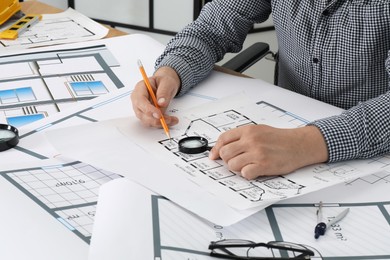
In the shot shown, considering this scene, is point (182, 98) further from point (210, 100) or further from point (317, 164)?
point (317, 164)

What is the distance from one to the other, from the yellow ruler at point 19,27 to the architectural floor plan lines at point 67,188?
76 cm

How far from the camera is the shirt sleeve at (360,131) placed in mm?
1139

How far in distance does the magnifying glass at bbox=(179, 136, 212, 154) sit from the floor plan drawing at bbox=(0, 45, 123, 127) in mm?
332

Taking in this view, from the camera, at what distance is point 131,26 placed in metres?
3.49

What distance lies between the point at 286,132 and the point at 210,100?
30 cm

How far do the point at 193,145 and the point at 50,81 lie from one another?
1.61ft

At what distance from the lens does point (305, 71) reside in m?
1.60

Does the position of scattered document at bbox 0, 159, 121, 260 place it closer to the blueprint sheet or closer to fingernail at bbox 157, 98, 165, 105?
the blueprint sheet

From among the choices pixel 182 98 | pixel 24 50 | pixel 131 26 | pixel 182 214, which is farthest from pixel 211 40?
pixel 131 26

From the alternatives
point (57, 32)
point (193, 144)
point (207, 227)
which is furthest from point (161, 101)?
point (57, 32)

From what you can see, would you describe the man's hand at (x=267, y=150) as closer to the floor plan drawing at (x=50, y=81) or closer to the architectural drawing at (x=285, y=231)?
the architectural drawing at (x=285, y=231)

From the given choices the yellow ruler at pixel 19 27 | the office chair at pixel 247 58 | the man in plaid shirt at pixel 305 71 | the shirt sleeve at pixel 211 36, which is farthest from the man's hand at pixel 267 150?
the yellow ruler at pixel 19 27

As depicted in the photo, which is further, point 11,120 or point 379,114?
point 11,120

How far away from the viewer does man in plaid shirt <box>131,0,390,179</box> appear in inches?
43.8
